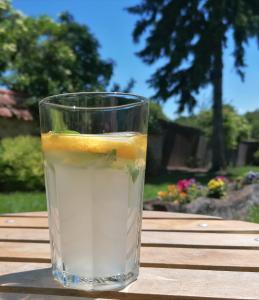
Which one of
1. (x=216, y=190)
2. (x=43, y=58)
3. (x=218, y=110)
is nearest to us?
(x=216, y=190)

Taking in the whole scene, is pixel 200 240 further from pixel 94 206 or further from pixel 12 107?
pixel 12 107

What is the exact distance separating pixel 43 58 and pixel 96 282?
1155cm

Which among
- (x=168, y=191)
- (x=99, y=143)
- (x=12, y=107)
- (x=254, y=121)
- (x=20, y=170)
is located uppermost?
(x=99, y=143)

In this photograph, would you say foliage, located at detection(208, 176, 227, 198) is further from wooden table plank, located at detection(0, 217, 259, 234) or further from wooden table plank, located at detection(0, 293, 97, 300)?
wooden table plank, located at detection(0, 293, 97, 300)

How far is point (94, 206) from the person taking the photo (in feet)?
2.82

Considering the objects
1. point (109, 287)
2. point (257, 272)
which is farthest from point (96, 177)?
point (257, 272)

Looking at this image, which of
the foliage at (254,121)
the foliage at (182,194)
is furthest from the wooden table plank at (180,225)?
the foliage at (254,121)

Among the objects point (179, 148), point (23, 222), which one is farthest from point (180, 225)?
point (179, 148)

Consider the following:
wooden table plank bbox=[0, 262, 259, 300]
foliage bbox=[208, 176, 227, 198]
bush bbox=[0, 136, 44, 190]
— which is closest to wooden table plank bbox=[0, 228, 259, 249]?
wooden table plank bbox=[0, 262, 259, 300]

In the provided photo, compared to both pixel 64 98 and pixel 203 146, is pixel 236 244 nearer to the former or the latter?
pixel 64 98

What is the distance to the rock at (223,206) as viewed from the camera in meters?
4.51

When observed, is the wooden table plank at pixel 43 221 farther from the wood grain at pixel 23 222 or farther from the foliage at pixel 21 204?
the foliage at pixel 21 204

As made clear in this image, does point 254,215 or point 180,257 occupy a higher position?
point 180,257

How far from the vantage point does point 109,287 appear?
820 mm
